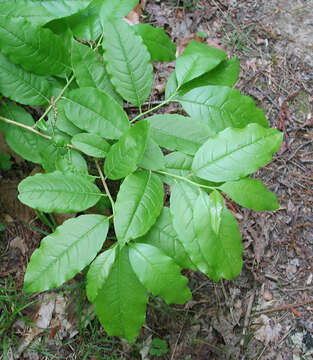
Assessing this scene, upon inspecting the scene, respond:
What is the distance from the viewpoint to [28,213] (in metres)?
1.59

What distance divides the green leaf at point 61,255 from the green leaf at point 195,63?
636 millimetres

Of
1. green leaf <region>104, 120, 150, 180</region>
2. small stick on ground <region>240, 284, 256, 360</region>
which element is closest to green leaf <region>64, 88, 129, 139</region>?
green leaf <region>104, 120, 150, 180</region>

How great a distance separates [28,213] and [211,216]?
1.01 m

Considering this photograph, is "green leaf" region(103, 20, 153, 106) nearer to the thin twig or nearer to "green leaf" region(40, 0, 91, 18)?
"green leaf" region(40, 0, 91, 18)

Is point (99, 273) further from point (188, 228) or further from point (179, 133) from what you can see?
point (179, 133)

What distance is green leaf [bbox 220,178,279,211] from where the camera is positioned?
1.00 m

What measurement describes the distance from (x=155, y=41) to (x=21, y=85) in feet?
1.75

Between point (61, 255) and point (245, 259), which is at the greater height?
point (61, 255)

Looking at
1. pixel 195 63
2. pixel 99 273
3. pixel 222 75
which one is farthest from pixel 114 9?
pixel 99 273

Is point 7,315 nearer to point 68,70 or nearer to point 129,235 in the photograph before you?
point 129,235

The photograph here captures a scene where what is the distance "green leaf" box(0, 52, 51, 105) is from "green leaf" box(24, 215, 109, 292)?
51 cm

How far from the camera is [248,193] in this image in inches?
39.5

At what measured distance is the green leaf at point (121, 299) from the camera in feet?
3.60

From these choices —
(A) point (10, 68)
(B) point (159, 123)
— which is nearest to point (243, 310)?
(B) point (159, 123)
